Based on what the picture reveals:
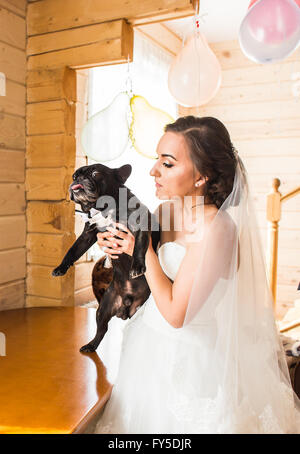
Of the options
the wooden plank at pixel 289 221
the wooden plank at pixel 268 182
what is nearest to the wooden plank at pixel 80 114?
the wooden plank at pixel 268 182

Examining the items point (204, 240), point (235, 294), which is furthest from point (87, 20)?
point (235, 294)

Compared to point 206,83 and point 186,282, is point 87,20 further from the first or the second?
point 186,282

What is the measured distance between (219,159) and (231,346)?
51 centimetres

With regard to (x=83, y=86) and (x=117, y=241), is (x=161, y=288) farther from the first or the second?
(x=83, y=86)

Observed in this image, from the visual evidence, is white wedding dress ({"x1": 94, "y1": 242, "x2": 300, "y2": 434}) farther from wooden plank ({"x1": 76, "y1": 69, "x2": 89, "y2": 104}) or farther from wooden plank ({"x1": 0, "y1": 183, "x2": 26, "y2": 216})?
wooden plank ({"x1": 76, "y1": 69, "x2": 89, "y2": 104})

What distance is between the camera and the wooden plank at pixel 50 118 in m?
1.65

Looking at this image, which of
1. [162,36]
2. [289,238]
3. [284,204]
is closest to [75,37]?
[162,36]

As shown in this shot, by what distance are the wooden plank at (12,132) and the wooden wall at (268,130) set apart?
1915 millimetres

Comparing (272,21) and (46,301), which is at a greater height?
(272,21)

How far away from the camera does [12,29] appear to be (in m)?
1.60

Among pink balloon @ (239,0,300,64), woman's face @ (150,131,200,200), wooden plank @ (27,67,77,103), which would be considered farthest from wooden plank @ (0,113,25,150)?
pink balloon @ (239,0,300,64)

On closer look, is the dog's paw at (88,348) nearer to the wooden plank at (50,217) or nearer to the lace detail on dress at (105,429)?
the lace detail on dress at (105,429)

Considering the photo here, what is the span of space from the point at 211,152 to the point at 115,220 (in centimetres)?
34

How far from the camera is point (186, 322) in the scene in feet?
3.33
